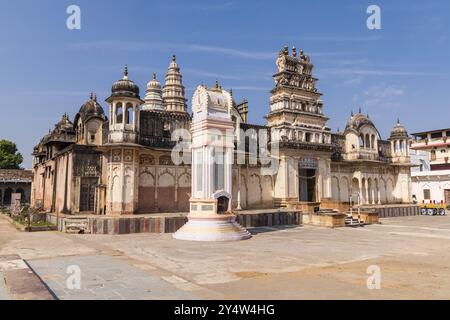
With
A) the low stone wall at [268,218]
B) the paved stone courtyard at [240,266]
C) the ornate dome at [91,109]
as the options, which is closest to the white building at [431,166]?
the low stone wall at [268,218]

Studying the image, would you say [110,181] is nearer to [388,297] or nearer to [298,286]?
[298,286]

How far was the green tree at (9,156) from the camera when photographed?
69.8 m

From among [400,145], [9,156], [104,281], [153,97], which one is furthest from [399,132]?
[9,156]

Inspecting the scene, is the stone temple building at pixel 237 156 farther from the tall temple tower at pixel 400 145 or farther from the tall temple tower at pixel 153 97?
the tall temple tower at pixel 153 97

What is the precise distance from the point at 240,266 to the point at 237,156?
18.7m

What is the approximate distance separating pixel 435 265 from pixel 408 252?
283 cm

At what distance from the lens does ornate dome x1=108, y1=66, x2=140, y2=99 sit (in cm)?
2438

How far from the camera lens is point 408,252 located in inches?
561

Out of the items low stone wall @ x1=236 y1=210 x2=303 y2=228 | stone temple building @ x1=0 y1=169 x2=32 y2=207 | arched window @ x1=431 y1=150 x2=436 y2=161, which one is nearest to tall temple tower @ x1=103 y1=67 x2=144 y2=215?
low stone wall @ x1=236 y1=210 x2=303 y2=228

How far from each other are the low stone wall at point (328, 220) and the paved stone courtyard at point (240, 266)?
19.7ft

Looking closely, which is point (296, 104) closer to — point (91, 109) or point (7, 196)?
point (91, 109)

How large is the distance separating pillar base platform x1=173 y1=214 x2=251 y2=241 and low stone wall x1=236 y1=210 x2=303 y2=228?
4.66 m

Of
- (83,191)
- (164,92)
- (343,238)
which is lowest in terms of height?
(343,238)
